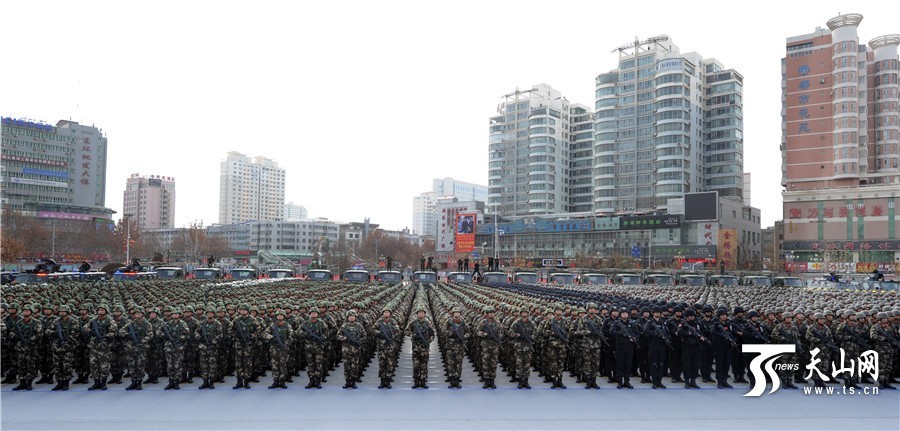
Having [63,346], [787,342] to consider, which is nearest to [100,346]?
[63,346]

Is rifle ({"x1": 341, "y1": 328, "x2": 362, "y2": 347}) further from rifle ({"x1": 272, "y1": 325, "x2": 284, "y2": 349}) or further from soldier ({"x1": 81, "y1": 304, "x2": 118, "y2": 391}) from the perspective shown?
soldier ({"x1": 81, "y1": 304, "x2": 118, "y2": 391})

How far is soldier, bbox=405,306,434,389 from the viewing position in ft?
36.0

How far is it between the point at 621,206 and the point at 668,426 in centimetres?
8356

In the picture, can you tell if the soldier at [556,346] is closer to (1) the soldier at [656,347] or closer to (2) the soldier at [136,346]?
(1) the soldier at [656,347]

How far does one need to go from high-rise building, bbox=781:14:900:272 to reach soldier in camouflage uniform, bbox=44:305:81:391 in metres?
66.1

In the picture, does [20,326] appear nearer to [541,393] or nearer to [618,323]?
[541,393]

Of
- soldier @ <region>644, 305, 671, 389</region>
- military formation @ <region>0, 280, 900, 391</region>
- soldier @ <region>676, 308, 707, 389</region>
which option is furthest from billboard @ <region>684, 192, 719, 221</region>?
soldier @ <region>644, 305, 671, 389</region>

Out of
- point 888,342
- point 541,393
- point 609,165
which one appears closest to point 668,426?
point 541,393

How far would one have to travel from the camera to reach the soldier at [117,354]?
35.5 feet

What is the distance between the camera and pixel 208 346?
10898 mm

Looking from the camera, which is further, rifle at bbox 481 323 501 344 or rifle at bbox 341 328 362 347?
rifle at bbox 481 323 501 344

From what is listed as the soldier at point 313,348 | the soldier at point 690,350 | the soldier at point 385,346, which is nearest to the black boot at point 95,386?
the soldier at point 313,348

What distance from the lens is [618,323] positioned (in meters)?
11.6

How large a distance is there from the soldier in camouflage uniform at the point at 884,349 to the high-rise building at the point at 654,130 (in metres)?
73.3
